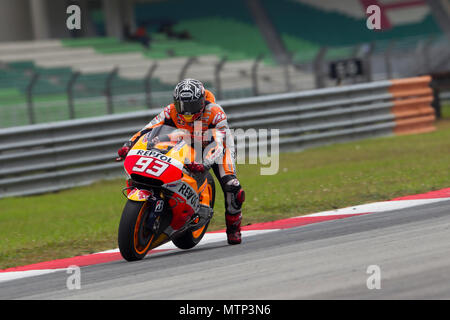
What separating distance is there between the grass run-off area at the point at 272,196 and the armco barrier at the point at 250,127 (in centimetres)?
33

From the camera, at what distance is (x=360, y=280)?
16.4 feet

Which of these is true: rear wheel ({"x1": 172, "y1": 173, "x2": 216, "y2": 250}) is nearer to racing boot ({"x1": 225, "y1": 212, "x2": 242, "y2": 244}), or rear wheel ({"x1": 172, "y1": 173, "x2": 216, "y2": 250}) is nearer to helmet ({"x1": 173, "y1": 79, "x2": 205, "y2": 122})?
racing boot ({"x1": 225, "y1": 212, "x2": 242, "y2": 244})

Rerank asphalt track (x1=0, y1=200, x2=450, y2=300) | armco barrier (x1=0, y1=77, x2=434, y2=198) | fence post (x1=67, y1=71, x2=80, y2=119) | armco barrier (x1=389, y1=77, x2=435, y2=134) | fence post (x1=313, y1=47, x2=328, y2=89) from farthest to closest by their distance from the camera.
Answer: fence post (x1=313, y1=47, x2=328, y2=89) < fence post (x1=67, y1=71, x2=80, y2=119) < armco barrier (x1=389, y1=77, x2=435, y2=134) < armco barrier (x1=0, y1=77, x2=434, y2=198) < asphalt track (x1=0, y1=200, x2=450, y2=300)

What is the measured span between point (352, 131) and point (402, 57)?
24.8 feet

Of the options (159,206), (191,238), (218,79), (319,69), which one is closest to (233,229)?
(191,238)

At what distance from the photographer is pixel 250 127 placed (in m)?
15.6

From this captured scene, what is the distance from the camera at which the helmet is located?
23.8 ft

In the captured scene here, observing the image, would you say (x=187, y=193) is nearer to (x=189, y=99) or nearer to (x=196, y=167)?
(x=196, y=167)

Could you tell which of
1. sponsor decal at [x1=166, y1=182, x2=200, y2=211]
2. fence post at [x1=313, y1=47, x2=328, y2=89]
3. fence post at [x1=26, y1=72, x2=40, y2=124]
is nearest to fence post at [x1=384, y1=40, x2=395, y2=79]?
fence post at [x1=313, y1=47, x2=328, y2=89]

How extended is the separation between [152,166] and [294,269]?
177cm

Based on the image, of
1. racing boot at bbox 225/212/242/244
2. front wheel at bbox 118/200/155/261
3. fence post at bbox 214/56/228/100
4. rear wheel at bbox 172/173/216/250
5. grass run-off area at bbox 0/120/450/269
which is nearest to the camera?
front wheel at bbox 118/200/155/261

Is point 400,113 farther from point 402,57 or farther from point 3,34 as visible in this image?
point 3,34

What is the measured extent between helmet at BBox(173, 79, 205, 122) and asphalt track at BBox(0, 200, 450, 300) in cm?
127
